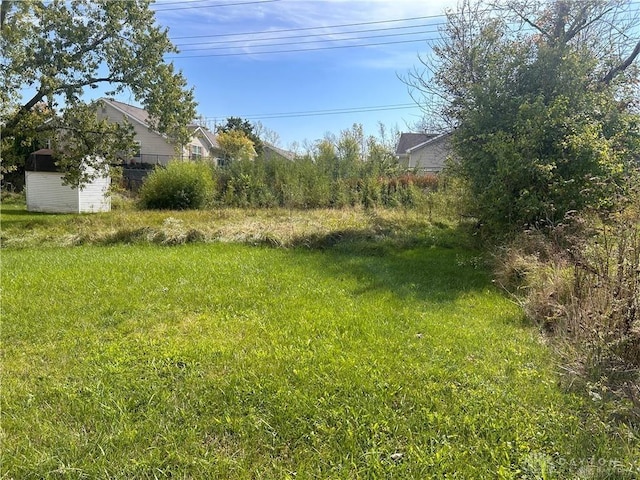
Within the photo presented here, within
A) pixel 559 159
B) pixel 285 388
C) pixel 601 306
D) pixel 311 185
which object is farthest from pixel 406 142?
pixel 285 388

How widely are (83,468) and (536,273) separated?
4325 millimetres

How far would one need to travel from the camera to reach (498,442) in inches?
79.7

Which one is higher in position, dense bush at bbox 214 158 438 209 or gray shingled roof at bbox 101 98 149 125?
gray shingled roof at bbox 101 98 149 125

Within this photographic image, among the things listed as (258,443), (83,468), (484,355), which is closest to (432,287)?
(484,355)

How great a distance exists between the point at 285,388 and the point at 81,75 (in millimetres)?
12380

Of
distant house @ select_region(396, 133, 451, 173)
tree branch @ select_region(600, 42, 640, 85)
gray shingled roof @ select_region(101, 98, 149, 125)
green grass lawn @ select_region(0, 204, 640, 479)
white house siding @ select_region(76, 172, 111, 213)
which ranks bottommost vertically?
green grass lawn @ select_region(0, 204, 640, 479)

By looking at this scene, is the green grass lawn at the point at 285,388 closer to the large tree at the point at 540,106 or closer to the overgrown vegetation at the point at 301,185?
the large tree at the point at 540,106

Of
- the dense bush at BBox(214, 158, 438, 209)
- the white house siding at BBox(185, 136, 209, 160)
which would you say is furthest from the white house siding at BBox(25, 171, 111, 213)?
the white house siding at BBox(185, 136, 209, 160)

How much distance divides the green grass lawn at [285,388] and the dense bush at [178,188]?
34.8ft

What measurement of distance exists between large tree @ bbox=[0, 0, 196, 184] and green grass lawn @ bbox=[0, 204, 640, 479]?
8.63 metres

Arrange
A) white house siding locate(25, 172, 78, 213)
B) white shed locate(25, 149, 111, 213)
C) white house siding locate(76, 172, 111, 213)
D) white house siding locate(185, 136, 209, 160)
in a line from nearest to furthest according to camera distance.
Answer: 1. white shed locate(25, 149, 111, 213)
2. white house siding locate(25, 172, 78, 213)
3. white house siding locate(76, 172, 111, 213)
4. white house siding locate(185, 136, 209, 160)

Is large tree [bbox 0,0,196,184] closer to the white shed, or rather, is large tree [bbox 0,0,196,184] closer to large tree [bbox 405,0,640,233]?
the white shed

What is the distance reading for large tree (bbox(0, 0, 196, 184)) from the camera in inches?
395

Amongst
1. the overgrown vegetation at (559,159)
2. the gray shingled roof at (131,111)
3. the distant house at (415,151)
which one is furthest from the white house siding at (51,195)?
the distant house at (415,151)
